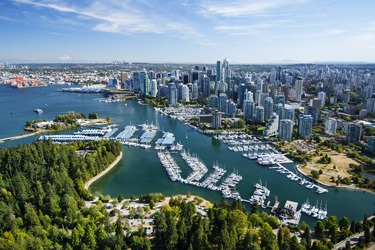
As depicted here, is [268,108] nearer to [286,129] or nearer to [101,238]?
[286,129]

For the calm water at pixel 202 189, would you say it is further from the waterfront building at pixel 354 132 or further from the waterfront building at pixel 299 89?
the waterfront building at pixel 299 89

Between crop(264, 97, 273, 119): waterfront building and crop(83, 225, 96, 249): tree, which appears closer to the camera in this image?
crop(83, 225, 96, 249): tree

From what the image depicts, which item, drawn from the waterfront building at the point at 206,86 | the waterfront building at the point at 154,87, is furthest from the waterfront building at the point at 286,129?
the waterfront building at the point at 154,87

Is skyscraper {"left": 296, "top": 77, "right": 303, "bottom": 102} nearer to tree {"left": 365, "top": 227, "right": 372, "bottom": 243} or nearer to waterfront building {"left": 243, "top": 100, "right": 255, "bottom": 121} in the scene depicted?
waterfront building {"left": 243, "top": 100, "right": 255, "bottom": 121}

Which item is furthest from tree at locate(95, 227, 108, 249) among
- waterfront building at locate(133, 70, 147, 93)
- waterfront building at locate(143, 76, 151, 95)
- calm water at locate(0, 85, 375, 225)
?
waterfront building at locate(133, 70, 147, 93)

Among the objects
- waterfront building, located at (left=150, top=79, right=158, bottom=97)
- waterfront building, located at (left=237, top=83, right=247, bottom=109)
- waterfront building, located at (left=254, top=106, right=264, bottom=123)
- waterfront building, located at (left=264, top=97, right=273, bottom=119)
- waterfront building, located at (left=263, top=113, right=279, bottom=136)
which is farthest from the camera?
waterfront building, located at (left=150, top=79, right=158, bottom=97)
